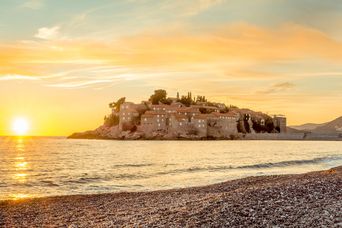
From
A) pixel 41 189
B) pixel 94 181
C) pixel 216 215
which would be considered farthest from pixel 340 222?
pixel 94 181

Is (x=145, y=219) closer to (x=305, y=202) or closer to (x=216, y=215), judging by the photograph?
(x=216, y=215)

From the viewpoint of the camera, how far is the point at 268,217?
16312mm

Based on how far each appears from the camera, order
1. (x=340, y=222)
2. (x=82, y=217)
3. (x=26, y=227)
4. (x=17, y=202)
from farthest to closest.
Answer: (x=17, y=202) → (x=82, y=217) → (x=26, y=227) → (x=340, y=222)

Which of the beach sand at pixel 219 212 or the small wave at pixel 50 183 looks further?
the small wave at pixel 50 183

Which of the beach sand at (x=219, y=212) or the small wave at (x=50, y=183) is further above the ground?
the beach sand at (x=219, y=212)

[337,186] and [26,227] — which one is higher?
[337,186]

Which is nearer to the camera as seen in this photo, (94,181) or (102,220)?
(102,220)

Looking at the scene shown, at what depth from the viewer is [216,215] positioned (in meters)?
17.3

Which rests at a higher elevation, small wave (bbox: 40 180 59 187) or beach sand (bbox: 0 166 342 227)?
beach sand (bbox: 0 166 342 227)

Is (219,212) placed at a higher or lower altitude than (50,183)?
higher

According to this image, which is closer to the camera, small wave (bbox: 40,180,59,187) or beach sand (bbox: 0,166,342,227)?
beach sand (bbox: 0,166,342,227)

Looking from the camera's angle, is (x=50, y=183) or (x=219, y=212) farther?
(x=50, y=183)

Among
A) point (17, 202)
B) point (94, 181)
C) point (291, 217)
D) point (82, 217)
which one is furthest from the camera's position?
point (94, 181)

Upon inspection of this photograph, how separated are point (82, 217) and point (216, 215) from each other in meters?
8.04
